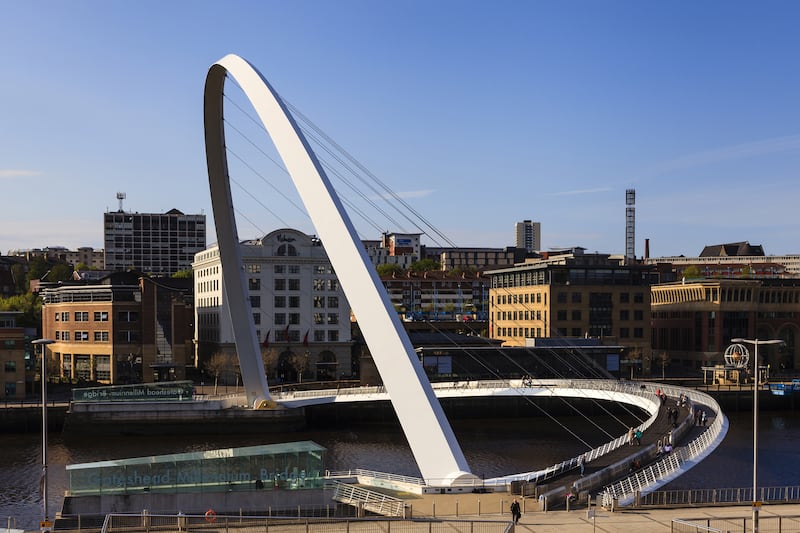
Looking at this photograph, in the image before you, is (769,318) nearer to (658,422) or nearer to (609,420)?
(609,420)

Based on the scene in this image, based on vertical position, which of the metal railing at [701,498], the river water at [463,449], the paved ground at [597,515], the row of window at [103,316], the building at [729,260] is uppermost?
the building at [729,260]

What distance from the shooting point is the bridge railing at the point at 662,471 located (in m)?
25.3

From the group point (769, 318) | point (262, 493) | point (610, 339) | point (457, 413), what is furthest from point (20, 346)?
point (769, 318)

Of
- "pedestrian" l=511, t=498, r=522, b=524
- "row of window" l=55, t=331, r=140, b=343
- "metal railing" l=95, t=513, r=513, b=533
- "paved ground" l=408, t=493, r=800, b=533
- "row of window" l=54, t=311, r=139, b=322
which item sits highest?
"row of window" l=54, t=311, r=139, b=322

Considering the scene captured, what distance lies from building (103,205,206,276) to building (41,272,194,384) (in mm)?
116826

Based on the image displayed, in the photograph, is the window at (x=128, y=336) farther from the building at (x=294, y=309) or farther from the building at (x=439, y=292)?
the building at (x=439, y=292)

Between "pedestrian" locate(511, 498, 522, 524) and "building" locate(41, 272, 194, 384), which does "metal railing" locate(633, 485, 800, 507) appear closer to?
"pedestrian" locate(511, 498, 522, 524)

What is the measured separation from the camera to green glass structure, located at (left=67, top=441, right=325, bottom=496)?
88.8 ft

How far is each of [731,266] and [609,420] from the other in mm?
118324

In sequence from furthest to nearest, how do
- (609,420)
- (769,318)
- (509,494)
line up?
Result: (769,318), (609,420), (509,494)

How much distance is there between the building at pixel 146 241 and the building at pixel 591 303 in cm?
11834

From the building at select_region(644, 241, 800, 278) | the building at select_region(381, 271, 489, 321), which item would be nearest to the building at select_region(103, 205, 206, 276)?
the building at select_region(381, 271, 489, 321)

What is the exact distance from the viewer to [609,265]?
8156cm

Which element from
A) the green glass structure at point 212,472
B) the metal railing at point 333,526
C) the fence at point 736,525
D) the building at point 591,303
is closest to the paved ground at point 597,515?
the fence at point 736,525
